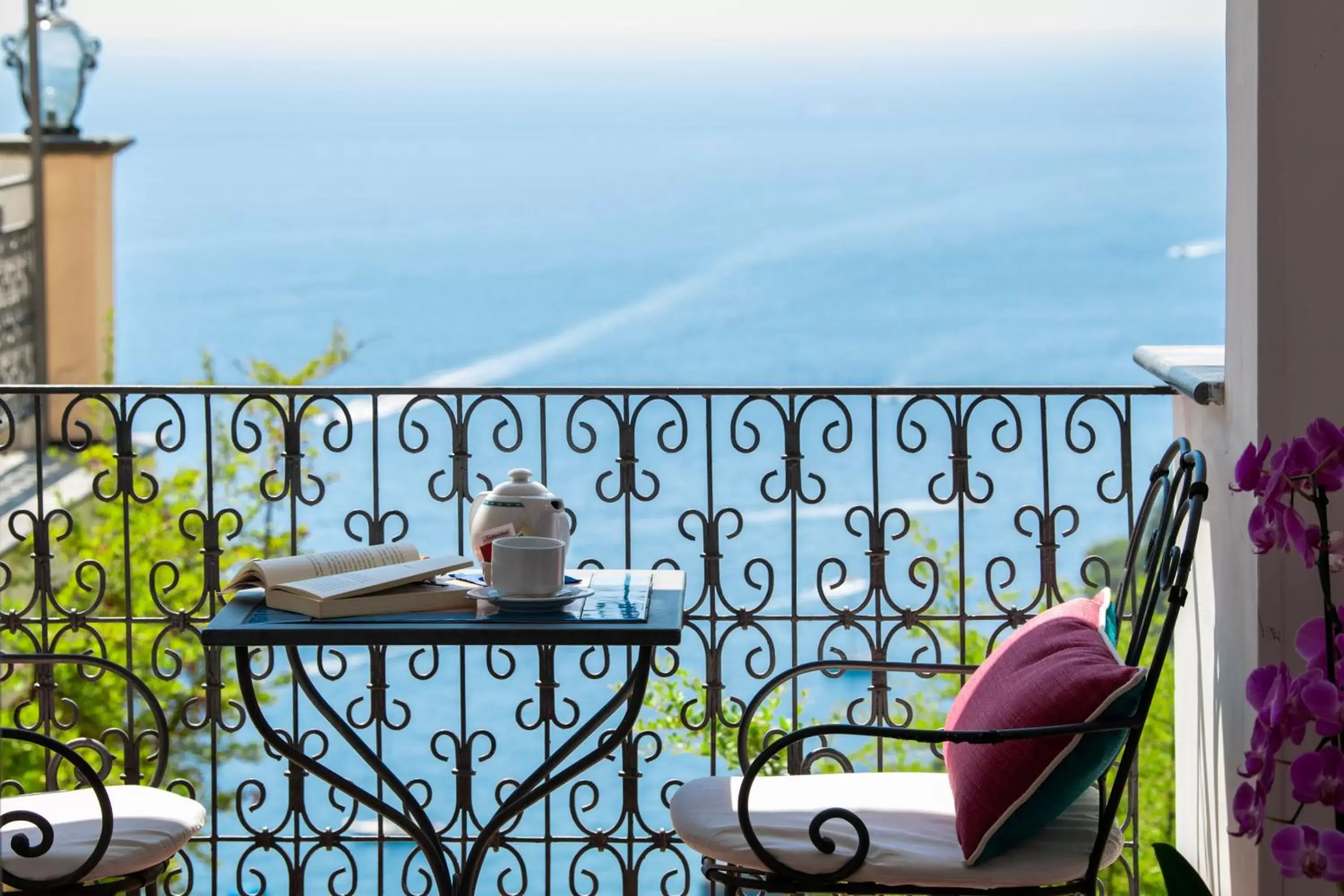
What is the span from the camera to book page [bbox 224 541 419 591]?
237 centimetres

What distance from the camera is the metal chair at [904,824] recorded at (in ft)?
7.14

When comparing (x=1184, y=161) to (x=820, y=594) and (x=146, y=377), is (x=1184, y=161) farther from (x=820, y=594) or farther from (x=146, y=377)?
(x=820, y=594)

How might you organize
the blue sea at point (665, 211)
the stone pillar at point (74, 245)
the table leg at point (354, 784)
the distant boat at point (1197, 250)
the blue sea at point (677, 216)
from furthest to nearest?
the distant boat at point (1197, 250) < the blue sea at point (665, 211) < the blue sea at point (677, 216) < the stone pillar at point (74, 245) < the table leg at point (354, 784)

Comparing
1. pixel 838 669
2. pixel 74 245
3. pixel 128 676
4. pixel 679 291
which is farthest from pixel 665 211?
pixel 128 676

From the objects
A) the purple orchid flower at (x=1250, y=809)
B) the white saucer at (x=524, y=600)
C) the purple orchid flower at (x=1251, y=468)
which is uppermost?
the purple orchid flower at (x=1251, y=468)

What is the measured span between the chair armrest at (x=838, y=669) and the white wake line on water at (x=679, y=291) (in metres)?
21.1

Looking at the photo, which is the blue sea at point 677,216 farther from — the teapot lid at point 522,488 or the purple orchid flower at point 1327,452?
the purple orchid flower at point 1327,452

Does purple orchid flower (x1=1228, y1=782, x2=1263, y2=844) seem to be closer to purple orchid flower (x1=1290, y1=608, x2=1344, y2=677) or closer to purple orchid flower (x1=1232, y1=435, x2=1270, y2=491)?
purple orchid flower (x1=1290, y1=608, x2=1344, y2=677)

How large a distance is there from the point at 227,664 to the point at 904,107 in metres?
23.8

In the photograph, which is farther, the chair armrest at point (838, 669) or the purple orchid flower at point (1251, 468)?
the chair armrest at point (838, 669)

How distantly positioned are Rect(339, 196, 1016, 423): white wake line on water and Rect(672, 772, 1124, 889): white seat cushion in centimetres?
2134

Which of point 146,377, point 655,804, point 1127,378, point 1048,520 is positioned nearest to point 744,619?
point 1048,520

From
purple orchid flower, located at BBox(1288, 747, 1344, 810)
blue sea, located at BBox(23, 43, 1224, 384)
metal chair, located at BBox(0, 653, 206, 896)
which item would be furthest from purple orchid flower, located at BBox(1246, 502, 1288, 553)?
blue sea, located at BBox(23, 43, 1224, 384)

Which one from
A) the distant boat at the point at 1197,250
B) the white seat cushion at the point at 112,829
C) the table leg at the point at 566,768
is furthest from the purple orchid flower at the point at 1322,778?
the distant boat at the point at 1197,250
